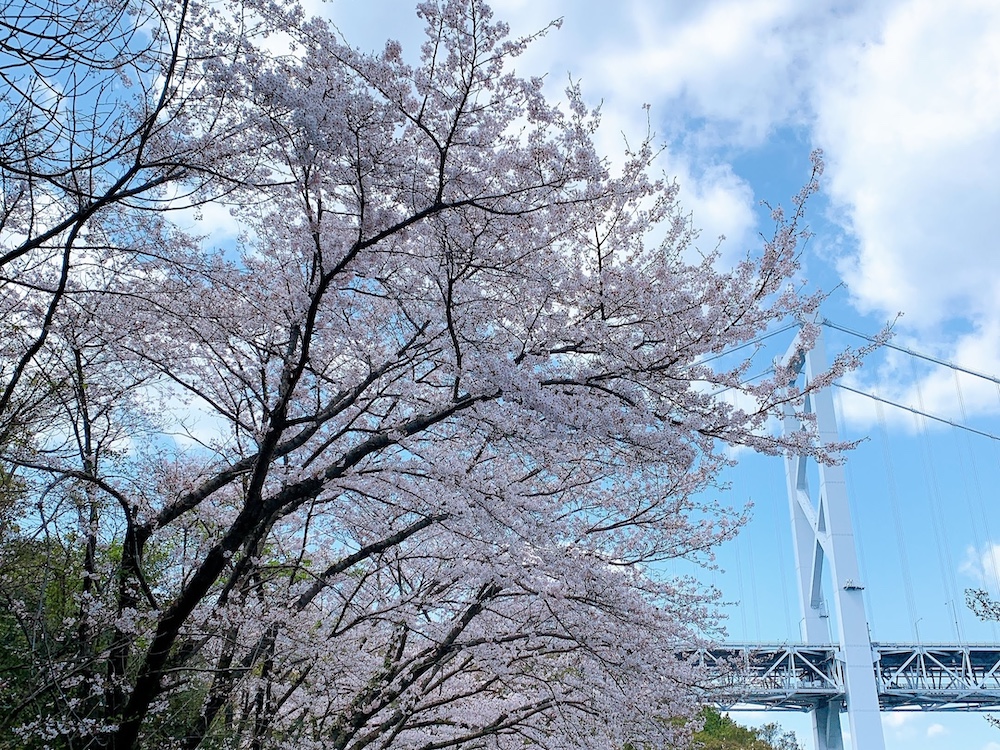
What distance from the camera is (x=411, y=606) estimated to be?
473cm

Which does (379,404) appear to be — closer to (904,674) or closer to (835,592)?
(835,592)

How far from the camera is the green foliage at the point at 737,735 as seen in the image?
15.4 m

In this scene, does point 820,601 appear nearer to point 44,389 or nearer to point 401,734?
point 401,734

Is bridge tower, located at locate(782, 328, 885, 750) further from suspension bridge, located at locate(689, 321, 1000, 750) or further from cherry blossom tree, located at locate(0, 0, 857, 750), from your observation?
cherry blossom tree, located at locate(0, 0, 857, 750)

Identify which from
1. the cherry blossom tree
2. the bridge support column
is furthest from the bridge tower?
the cherry blossom tree

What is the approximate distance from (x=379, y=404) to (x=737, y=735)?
17.2 m

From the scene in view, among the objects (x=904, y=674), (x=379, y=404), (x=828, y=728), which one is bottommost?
(x=379, y=404)

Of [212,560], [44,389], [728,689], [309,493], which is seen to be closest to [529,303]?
[309,493]

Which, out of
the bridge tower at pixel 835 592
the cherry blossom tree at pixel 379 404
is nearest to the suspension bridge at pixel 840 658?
the bridge tower at pixel 835 592

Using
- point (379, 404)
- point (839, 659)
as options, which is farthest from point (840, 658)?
point (379, 404)

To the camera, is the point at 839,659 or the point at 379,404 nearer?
the point at 379,404

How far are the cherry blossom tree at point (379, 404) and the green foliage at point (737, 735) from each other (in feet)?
37.6

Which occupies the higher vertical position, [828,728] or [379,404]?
[828,728]

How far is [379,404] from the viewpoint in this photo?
14.5 ft
